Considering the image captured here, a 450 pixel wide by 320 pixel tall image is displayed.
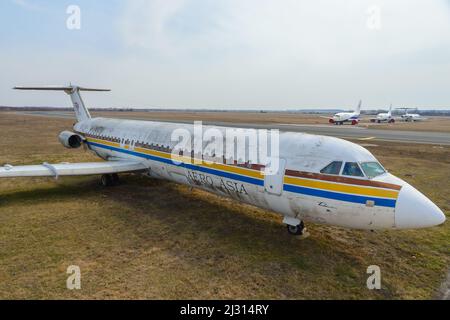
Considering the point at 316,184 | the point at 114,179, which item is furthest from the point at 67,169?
the point at 316,184

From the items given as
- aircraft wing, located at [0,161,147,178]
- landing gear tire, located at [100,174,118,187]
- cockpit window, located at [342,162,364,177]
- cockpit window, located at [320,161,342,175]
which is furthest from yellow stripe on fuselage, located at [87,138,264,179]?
cockpit window, located at [342,162,364,177]

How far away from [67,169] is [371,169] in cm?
1253

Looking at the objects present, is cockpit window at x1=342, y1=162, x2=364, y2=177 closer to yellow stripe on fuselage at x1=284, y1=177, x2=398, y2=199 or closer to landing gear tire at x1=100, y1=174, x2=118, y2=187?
yellow stripe on fuselage at x1=284, y1=177, x2=398, y2=199

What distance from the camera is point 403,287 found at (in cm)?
743

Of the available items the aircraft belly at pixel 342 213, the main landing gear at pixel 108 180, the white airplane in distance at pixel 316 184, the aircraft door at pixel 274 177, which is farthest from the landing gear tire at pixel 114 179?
the aircraft belly at pixel 342 213

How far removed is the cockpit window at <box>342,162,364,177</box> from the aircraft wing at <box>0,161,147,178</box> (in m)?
9.71

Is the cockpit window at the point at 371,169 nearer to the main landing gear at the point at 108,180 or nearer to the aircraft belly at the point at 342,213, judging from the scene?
the aircraft belly at the point at 342,213

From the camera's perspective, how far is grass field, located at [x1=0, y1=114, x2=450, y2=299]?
23.9 feet

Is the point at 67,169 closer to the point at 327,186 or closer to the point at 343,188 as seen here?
the point at 327,186

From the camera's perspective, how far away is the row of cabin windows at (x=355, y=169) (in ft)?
26.3

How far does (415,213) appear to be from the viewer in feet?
24.2

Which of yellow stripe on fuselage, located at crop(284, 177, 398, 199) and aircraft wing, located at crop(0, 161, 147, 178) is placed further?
aircraft wing, located at crop(0, 161, 147, 178)
